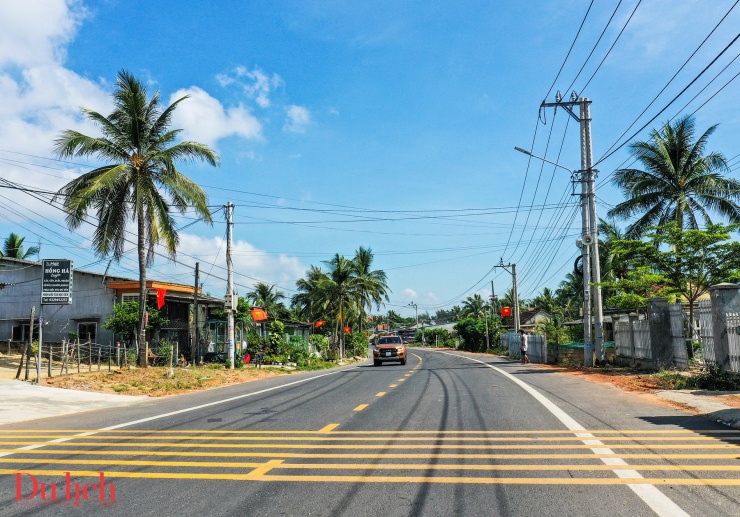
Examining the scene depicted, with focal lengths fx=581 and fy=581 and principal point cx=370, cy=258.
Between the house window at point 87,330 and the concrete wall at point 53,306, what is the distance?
8.0 inches

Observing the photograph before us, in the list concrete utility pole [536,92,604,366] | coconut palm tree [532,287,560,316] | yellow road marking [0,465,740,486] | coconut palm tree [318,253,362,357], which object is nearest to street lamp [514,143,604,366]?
concrete utility pole [536,92,604,366]

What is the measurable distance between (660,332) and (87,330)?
89.1ft

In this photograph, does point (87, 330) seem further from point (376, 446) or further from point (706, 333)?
point (706, 333)

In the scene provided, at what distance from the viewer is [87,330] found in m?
30.8

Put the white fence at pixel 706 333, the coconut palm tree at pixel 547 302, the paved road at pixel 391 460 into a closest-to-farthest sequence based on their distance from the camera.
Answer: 1. the paved road at pixel 391 460
2. the white fence at pixel 706 333
3. the coconut palm tree at pixel 547 302

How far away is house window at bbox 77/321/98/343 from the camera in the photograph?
99.9 ft

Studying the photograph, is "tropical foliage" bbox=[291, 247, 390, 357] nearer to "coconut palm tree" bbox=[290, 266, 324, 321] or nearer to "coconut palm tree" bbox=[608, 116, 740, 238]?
"coconut palm tree" bbox=[290, 266, 324, 321]

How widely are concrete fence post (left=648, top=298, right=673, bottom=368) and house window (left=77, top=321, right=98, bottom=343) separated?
85.9 feet

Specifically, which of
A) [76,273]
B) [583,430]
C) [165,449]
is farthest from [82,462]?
[76,273]

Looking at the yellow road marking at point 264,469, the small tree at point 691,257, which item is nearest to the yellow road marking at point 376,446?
the yellow road marking at point 264,469

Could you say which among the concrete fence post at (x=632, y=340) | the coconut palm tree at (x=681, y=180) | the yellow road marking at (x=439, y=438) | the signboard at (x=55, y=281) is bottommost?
the yellow road marking at (x=439, y=438)

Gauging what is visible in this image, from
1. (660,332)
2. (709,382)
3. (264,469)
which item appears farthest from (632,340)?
(264,469)

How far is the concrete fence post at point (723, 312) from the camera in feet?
46.1

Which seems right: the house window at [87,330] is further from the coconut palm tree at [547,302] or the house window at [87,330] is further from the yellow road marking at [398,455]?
the coconut palm tree at [547,302]
